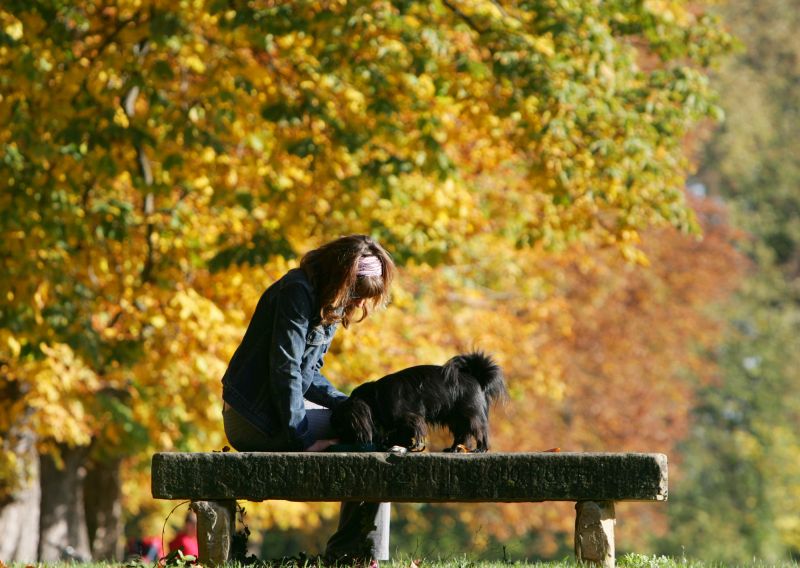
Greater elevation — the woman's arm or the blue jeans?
the woman's arm

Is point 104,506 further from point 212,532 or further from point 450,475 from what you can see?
point 450,475

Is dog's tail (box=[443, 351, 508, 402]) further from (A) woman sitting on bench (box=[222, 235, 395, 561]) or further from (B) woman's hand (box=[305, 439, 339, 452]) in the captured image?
(B) woman's hand (box=[305, 439, 339, 452])

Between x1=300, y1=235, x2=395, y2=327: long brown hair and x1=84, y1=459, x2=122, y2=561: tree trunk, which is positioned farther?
x1=84, y1=459, x2=122, y2=561: tree trunk

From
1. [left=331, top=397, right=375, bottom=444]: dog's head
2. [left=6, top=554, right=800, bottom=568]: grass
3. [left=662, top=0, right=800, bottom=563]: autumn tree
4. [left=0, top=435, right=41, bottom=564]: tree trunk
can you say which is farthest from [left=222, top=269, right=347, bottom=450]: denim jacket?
[left=662, top=0, right=800, bottom=563]: autumn tree

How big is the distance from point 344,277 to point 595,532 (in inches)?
65.1

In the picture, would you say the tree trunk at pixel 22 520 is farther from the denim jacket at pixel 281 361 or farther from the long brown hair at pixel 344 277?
the long brown hair at pixel 344 277

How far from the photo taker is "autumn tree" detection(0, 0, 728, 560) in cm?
1141

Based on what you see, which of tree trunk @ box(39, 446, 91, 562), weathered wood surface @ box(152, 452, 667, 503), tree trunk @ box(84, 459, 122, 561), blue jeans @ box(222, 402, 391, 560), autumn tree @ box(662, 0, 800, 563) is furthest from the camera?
autumn tree @ box(662, 0, 800, 563)

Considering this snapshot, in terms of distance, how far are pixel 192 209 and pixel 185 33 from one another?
274 centimetres

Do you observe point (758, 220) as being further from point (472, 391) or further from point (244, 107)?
point (472, 391)

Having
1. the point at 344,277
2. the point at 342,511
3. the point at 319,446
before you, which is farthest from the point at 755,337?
the point at 344,277

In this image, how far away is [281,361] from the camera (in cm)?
615

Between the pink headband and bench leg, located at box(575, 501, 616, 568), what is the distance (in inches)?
56.8

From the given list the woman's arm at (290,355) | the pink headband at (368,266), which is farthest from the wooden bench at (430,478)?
the pink headband at (368,266)
